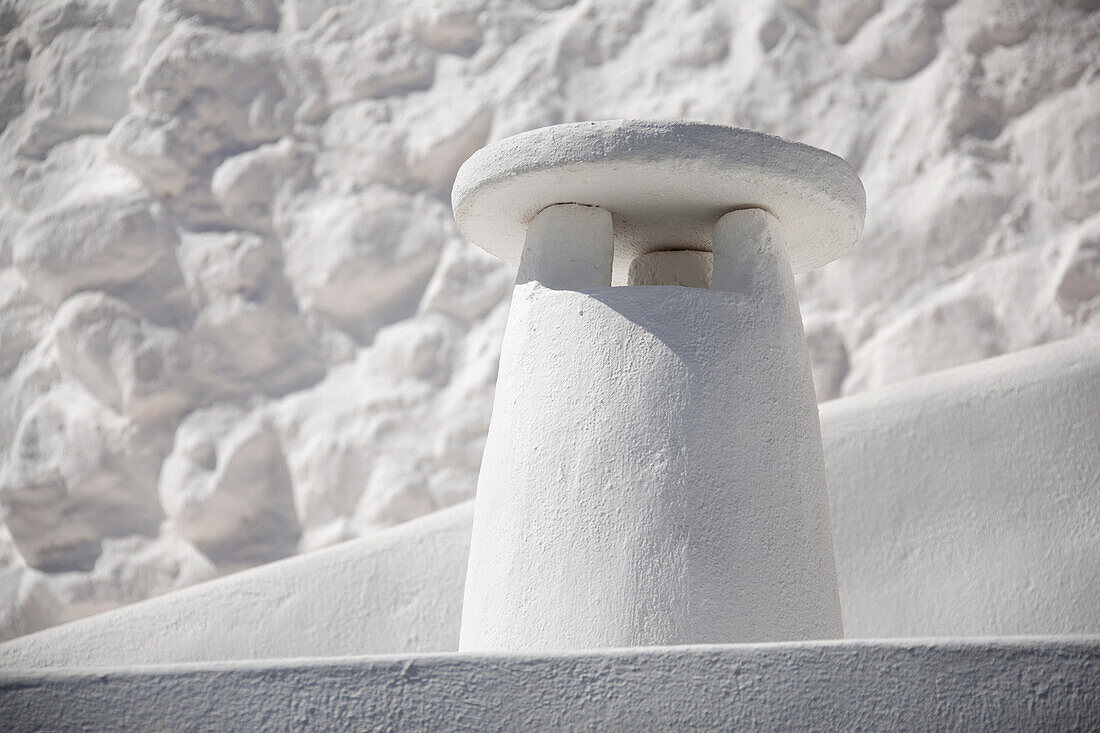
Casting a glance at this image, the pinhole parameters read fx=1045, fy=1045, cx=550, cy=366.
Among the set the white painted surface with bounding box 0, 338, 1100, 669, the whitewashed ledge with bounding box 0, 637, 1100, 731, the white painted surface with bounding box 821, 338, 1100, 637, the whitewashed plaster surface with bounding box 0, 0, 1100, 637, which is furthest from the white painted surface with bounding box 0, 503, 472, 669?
the whitewashed ledge with bounding box 0, 637, 1100, 731

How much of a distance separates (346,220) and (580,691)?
450 centimetres

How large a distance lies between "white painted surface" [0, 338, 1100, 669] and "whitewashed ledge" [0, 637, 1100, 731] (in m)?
1.99

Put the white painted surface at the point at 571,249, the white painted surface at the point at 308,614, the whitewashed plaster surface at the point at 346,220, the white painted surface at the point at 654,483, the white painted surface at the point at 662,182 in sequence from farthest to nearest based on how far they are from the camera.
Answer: the whitewashed plaster surface at the point at 346,220 → the white painted surface at the point at 308,614 → the white painted surface at the point at 571,249 → the white painted surface at the point at 662,182 → the white painted surface at the point at 654,483

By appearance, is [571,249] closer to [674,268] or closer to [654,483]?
[674,268]

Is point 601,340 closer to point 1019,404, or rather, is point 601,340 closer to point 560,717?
point 560,717

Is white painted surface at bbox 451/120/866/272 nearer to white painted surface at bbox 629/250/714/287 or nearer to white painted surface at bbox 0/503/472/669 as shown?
white painted surface at bbox 629/250/714/287

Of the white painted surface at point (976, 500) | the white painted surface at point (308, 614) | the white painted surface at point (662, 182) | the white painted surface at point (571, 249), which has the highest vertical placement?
the white painted surface at point (662, 182)

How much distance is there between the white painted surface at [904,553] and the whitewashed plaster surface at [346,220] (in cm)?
107

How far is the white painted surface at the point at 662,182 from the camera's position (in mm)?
2225

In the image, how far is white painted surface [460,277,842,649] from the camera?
2.04 m

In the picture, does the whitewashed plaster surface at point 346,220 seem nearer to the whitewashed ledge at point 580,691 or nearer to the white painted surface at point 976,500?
the white painted surface at point 976,500

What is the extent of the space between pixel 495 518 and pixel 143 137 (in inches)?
179

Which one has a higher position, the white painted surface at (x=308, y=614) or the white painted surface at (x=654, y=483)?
the white painted surface at (x=654, y=483)

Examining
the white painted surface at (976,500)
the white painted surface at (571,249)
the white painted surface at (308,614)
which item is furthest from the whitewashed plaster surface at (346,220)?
the white painted surface at (571,249)
